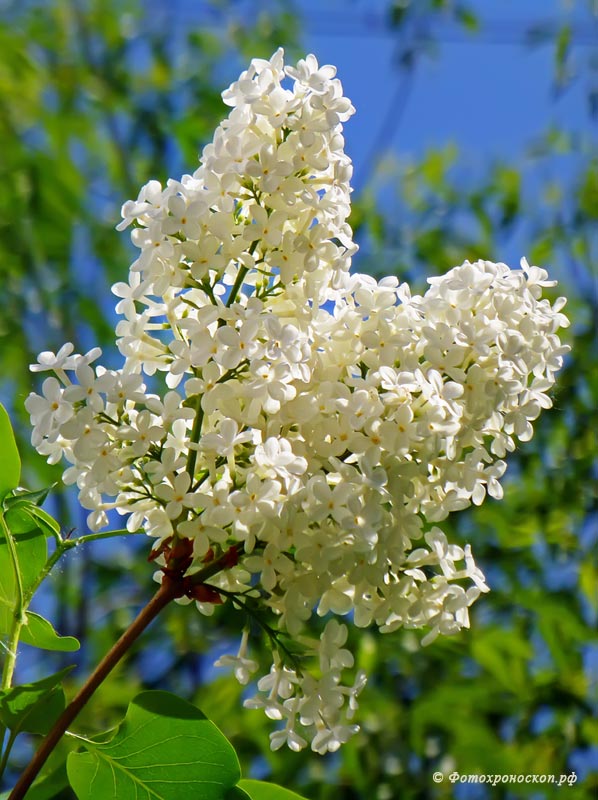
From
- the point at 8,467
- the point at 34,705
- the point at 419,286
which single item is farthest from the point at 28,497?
the point at 419,286

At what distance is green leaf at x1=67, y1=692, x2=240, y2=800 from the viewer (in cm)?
69

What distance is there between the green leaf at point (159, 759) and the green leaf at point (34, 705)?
3 centimetres

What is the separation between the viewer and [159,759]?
2.30ft

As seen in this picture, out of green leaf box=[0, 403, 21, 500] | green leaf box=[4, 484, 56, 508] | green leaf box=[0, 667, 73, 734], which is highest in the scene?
green leaf box=[0, 403, 21, 500]

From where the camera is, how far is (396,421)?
669 mm

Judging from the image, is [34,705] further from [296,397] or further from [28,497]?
[296,397]

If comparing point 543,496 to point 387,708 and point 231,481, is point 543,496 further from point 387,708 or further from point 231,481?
point 231,481

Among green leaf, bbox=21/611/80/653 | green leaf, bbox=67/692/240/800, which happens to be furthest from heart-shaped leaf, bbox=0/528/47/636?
green leaf, bbox=67/692/240/800

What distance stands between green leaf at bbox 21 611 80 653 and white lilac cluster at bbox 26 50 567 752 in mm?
79

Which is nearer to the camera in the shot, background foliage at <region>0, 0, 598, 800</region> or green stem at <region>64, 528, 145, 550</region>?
green stem at <region>64, 528, 145, 550</region>

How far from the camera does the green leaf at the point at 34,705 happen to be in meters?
0.65

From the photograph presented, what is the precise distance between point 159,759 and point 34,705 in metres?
0.10

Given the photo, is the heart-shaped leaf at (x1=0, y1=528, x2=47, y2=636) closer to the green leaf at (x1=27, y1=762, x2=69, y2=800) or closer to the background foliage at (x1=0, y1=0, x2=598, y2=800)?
the green leaf at (x1=27, y1=762, x2=69, y2=800)

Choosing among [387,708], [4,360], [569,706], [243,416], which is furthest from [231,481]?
[4,360]
